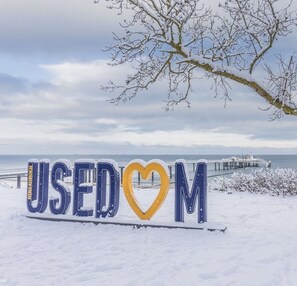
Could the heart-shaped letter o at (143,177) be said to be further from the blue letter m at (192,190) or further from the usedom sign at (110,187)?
the blue letter m at (192,190)

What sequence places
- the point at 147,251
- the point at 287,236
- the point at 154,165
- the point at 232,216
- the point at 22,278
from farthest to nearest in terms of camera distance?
the point at 232,216
the point at 154,165
the point at 287,236
the point at 147,251
the point at 22,278

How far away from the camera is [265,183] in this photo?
15.4 meters

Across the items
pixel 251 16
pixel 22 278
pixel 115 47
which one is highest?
pixel 251 16

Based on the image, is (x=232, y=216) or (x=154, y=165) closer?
(x=154, y=165)

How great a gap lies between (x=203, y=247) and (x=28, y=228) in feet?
15.3

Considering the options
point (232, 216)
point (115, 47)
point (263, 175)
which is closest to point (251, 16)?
point (115, 47)

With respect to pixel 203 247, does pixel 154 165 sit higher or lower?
higher

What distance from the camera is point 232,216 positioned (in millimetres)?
10867

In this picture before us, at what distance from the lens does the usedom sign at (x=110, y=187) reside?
368 inches

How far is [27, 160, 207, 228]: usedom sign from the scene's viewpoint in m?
9.34

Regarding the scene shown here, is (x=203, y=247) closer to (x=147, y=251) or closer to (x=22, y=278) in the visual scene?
(x=147, y=251)

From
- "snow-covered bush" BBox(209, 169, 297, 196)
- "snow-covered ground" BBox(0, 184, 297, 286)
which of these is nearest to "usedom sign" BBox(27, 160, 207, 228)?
"snow-covered ground" BBox(0, 184, 297, 286)

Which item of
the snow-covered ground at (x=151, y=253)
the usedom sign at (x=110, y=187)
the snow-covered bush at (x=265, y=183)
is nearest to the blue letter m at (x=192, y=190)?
the usedom sign at (x=110, y=187)

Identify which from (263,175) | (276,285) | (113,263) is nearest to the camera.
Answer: (276,285)
